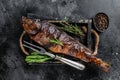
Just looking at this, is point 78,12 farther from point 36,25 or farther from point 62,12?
point 36,25

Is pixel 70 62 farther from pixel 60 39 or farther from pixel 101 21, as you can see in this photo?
pixel 101 21

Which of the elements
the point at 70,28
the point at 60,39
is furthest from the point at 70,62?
the point at 70,28

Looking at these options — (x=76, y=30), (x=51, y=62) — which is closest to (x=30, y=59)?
(x=51, y=62)

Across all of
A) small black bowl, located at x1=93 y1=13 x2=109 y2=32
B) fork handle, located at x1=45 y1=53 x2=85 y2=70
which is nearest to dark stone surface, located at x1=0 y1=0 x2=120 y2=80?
small black bowl, located at x1=93 y1=13 x2=109 y2=32

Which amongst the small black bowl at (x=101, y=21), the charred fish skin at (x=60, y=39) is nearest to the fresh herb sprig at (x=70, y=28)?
the charred fish skin at (x=60, y=39)

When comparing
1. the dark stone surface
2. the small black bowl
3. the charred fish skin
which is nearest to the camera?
the charred fish skin

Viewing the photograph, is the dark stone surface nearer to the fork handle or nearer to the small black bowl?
the small black bowl
